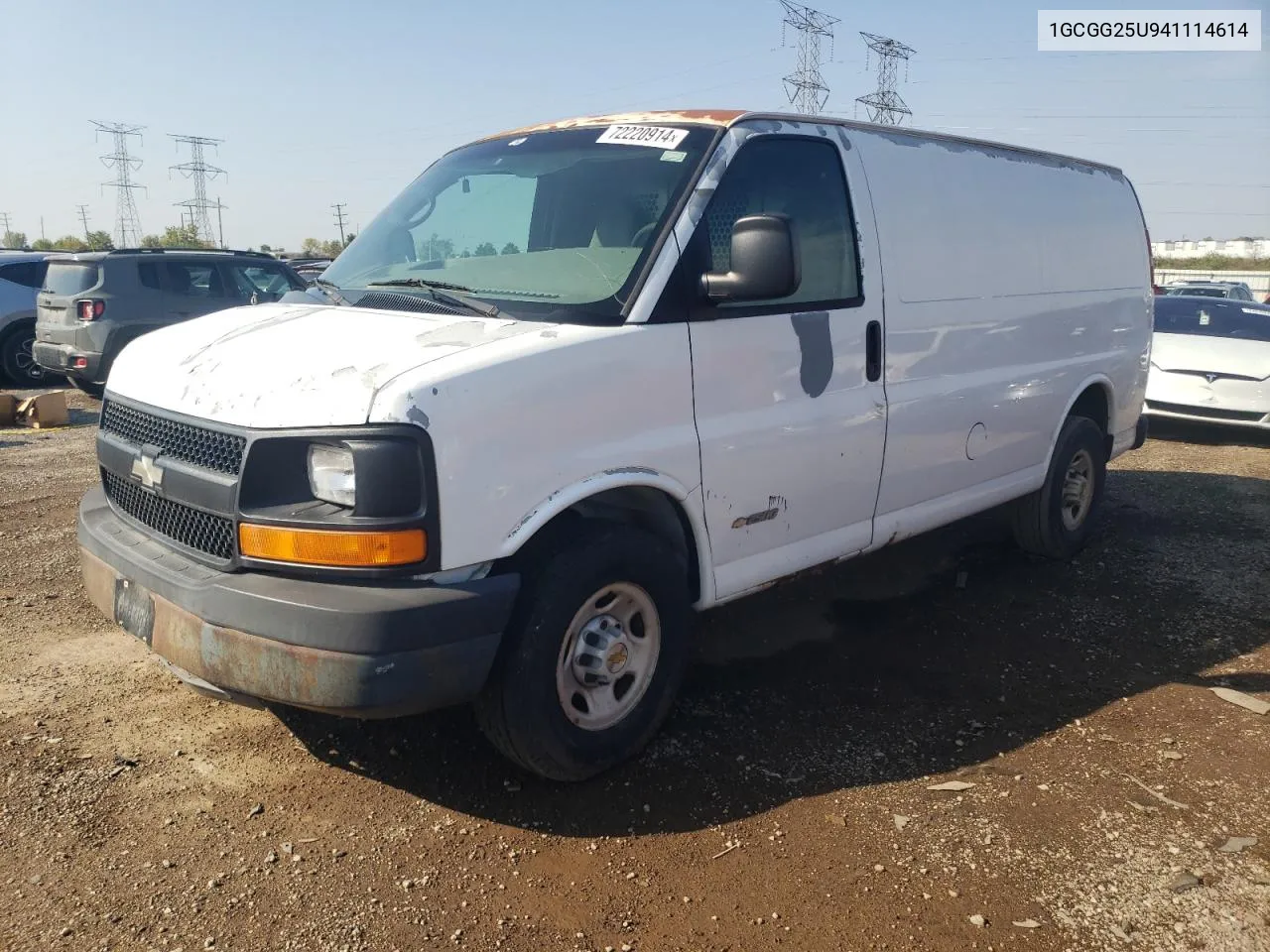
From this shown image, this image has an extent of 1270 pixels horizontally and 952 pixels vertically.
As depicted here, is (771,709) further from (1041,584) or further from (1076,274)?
(1076,274)

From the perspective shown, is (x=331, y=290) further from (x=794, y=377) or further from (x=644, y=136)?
(x=794, y=377)

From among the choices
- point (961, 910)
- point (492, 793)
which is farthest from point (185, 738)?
point (961, 910)

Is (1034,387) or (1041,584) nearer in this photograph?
(1034,387)

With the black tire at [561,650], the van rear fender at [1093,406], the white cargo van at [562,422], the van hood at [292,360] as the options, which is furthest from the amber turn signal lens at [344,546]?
the van rear fender at [1093,406]

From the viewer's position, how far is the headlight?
2.80 meters

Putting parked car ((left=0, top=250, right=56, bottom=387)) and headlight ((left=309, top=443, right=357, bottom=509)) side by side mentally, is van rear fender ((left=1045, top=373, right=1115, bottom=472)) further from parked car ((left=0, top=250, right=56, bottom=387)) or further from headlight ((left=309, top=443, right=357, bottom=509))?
parked car ((left=0, top=250, right=56, bottom=387))

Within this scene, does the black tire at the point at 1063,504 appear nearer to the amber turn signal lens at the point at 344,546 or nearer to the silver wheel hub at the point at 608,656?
the silver wheel hub at the point at 608,656

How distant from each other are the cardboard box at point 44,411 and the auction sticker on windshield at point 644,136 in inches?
336

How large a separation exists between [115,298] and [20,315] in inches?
108

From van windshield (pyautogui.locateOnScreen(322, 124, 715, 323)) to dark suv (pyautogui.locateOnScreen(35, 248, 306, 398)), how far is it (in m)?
7.18

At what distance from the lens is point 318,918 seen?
2.70 meters

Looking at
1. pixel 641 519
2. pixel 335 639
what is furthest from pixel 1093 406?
pixel 335 639

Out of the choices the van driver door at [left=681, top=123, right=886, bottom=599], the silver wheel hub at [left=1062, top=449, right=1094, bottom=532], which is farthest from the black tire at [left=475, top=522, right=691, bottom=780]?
the silver wheel hub at [left=1062, top=449, right=1094, bottom=532]

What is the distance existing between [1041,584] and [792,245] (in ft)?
10.5
